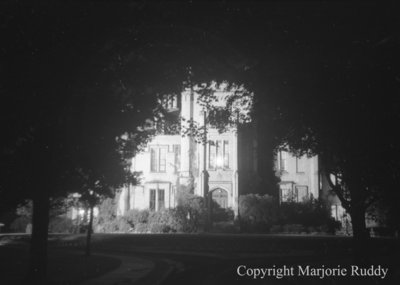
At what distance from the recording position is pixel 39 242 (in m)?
15.4

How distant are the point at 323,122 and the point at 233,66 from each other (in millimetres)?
3979

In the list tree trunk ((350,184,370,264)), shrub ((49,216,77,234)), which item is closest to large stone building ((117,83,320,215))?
shrub ((49,216,77,234))

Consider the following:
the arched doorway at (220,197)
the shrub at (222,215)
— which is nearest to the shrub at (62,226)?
the shrub at (222,215)

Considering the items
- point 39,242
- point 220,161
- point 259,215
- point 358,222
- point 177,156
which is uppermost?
point 177,156

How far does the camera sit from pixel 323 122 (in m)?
13.2

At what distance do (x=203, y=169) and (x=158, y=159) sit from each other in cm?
640

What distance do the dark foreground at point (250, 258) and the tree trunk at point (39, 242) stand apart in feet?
4.77

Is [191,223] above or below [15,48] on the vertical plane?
below

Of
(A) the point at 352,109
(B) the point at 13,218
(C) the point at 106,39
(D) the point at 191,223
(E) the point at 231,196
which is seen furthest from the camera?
(B) the point at 13,218

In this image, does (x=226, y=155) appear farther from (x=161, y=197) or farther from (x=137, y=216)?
(x=137, y=216)

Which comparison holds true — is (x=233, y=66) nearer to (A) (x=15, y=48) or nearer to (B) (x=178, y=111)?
(A) (x=15, y=48)

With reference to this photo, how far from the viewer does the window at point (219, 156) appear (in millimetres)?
45719

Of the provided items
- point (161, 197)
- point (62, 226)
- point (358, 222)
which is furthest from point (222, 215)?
point (358, 222)

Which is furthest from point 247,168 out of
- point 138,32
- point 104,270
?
point 138,32
